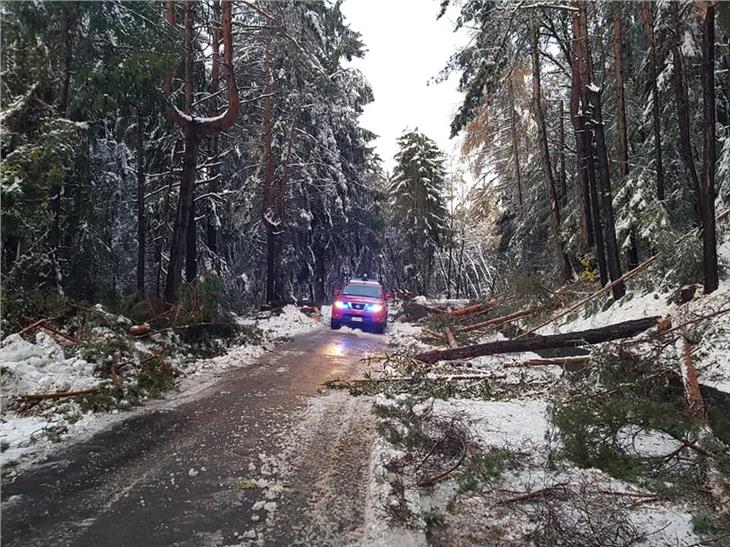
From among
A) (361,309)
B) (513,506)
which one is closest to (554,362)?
(513,506)

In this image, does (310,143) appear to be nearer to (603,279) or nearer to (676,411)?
(603,279)

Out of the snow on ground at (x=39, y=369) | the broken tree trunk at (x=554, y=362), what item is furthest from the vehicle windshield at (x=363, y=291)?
the snow on ground at (x=39, y=369)

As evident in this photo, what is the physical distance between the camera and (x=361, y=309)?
16406 mm

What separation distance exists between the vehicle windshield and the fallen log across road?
7.91 m

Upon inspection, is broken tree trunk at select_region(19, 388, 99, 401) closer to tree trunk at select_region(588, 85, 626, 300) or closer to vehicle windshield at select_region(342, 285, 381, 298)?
tree trunk at select_region(588, 85, 626, 300)

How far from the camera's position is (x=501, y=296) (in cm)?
1514

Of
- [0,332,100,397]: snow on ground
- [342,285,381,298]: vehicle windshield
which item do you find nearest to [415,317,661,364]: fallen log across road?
[0,332,100,397]: snow on ground

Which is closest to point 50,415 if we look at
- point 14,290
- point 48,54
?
point 14,290

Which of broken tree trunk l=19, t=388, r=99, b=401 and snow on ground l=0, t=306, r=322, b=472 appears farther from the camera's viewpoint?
broken tree trunk l=19, t=388, r=99, b=401

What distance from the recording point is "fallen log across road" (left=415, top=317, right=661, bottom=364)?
7.49 m

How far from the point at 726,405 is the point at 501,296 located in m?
10.4

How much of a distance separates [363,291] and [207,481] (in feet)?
44.0

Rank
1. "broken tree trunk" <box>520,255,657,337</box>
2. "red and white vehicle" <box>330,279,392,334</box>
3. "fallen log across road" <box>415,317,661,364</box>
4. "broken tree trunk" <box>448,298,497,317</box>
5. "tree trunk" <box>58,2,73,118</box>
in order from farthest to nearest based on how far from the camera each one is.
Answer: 1. "red and white vehicle" <box>330,279,392,334</box>
2. "broken tree trunk" <box>448,298,497,317</box>
3. "broken tree trunk" <box>520,255,657,337</box>
4. "tree trunk" <box>58,2,73,118</box>
5. "fallen log across road" <box>415,317,661,364</box>

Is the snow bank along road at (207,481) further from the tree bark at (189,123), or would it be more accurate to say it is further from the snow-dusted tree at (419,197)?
the snow-dusted tree at (419,197)
